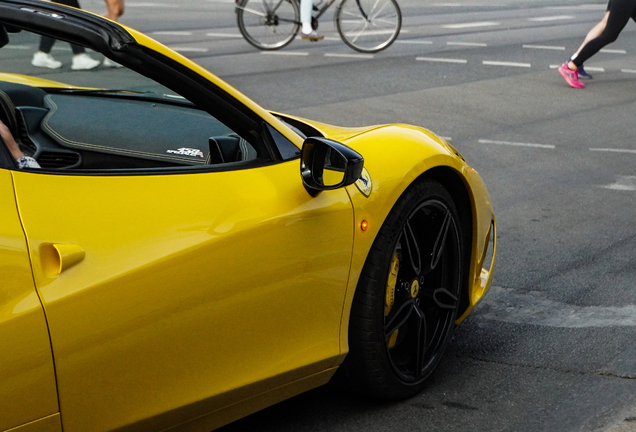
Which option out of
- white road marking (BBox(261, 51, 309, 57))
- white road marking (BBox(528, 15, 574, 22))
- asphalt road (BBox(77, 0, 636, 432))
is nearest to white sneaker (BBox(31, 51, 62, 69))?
asphalt road (BBox(77, 0, 636, 432))

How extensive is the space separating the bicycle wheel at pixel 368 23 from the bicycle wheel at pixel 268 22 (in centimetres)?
68

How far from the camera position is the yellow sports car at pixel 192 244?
220cm

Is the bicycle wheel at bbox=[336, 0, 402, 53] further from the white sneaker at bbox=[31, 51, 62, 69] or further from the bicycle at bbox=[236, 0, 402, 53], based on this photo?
the white sneaker at bbox=[31, 51, 62, 69]

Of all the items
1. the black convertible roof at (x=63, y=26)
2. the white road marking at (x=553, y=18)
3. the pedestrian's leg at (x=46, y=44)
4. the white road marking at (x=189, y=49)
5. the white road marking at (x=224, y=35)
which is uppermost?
the black convertible roof at (x=63, y=26)

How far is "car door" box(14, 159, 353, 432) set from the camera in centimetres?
221

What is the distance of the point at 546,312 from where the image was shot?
424 centimetres

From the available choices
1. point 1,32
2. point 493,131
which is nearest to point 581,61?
point 493,131

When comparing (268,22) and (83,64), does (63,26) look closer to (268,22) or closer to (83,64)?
(83,64)

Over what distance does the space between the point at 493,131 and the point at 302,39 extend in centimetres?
617

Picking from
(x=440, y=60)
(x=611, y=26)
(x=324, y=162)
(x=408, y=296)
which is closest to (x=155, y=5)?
(x=440, y=60)

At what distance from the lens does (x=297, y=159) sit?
2.84m

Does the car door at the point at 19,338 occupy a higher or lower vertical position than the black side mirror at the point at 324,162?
lower

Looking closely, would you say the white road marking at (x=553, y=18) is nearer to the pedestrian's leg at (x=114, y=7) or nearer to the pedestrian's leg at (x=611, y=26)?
the pedestrian's leg at (x=611, y=26)

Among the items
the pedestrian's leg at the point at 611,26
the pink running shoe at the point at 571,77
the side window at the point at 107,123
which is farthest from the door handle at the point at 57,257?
the pedestrian's leg at the point at 611,26
